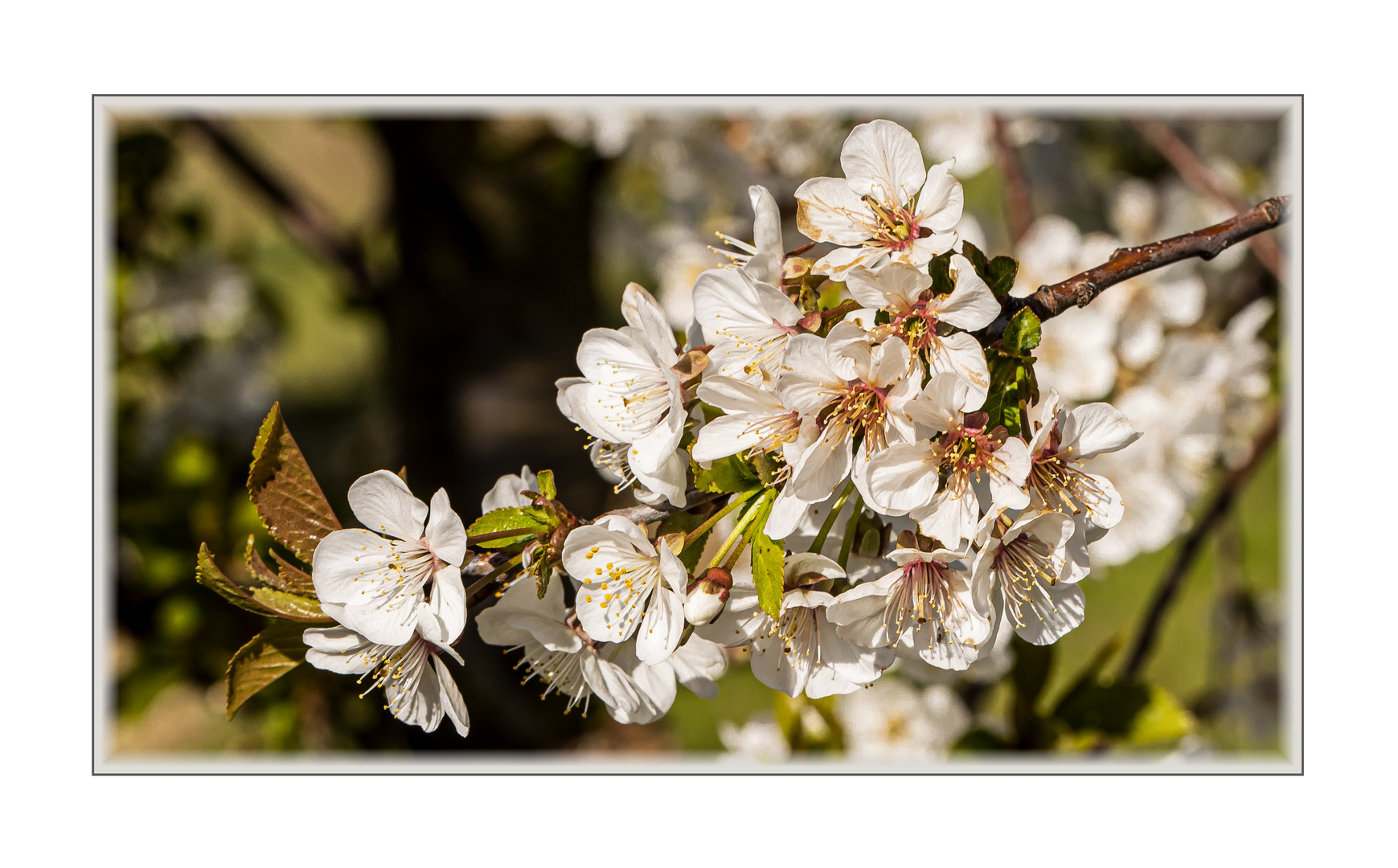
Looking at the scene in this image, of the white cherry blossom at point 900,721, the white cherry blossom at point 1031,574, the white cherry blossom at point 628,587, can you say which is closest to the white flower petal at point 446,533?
the white cherry blossom at point 628,587

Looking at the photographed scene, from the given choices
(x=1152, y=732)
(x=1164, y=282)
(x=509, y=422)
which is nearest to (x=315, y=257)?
(x=509, y=422)

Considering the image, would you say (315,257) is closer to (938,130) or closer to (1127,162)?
(938,130)

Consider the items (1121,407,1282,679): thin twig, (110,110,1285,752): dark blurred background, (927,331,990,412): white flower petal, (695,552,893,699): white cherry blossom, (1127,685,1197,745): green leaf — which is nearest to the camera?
(927,331,990,412): white flower petal

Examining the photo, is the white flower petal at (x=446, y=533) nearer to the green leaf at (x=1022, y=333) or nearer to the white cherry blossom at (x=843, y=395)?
the white cherry blossom at (x=843, y=395)

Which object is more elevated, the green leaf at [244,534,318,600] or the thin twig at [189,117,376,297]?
the thin twig at [189,117,376,297]

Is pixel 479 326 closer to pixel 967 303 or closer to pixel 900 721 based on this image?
pixel 900 721

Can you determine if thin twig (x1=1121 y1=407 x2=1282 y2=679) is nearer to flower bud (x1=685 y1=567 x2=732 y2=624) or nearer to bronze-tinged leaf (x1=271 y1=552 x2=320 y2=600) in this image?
flower bud (x1=685 y1=567 x2=732 y2=624)

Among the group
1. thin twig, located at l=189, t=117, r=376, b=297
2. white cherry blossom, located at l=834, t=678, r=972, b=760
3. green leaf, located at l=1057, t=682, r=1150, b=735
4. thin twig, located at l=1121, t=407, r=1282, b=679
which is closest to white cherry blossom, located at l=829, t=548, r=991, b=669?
green leaf, located at l=1057, t=682, r=1150, b=735

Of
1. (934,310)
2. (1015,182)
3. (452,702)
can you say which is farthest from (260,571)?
(1015,182)
